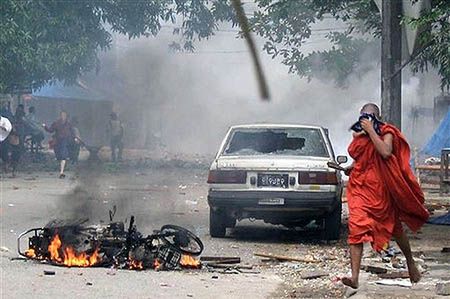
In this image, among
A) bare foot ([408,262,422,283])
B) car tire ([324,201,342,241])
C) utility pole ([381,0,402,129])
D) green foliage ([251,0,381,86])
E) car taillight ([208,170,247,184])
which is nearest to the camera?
bare foot ([408,262,422,283])

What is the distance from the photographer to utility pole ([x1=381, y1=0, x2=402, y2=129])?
12438 mm

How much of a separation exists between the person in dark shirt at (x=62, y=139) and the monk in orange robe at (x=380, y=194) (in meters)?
15.2

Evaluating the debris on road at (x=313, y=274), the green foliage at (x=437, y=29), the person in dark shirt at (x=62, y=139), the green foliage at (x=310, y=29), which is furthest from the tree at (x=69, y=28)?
the debris on road at (x=313, y=274)

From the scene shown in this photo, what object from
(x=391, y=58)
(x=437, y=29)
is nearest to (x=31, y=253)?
(x=391, y=58)

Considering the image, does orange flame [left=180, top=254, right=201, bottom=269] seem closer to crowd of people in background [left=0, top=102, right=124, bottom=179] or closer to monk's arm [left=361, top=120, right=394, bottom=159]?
monk's arm [left=361, top=120, right=394, bottom=159]

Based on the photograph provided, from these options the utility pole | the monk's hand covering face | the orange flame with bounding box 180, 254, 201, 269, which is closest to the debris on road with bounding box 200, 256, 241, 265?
the orange flame with bounding box 180, 254, 201, 269

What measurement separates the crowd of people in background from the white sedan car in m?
11.4

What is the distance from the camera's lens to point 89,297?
780 cm

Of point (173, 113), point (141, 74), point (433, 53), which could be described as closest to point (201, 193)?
point (433, 53)

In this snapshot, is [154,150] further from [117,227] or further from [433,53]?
[117,227]

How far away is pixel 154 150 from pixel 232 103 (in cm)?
599

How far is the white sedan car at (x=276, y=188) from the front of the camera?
1116 centimetres

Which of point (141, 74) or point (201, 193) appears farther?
point (141, 74)

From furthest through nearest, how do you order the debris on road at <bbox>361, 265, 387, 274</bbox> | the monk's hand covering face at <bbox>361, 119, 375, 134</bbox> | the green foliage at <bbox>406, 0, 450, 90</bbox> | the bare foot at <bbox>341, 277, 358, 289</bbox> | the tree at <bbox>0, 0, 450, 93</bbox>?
the tree at <bbox>0, 0, 450, 93</bbox> → the green foliage at <bbox>406, 0, 450, 90</bbox> → the debris on road at <bbox>361, 265, 387, 274</bbox> → the monk's hand covering face at <bbox>361, 119, 375, 134</bbox> → the bare foot at <bbox>341, 277, 358, 289</bbox>
